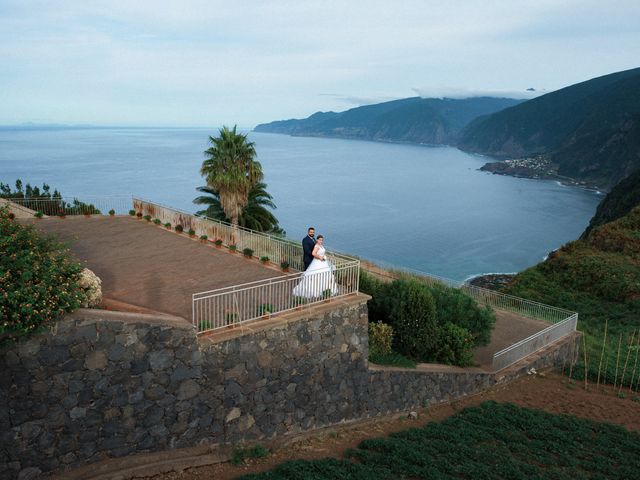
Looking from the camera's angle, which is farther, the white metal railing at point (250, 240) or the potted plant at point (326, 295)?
the white metal railing at point (250, 240)

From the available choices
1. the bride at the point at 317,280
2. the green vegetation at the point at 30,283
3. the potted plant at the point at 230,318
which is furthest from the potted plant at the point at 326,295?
the green vegetation at the point at 30,283

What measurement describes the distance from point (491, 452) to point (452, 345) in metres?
5.21

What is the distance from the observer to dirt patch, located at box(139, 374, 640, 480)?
9891mm

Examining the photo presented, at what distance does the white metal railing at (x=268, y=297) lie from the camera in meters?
10.2

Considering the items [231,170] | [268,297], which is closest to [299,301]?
[268,297]

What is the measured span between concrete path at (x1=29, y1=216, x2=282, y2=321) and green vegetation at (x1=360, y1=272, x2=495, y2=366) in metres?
3.42

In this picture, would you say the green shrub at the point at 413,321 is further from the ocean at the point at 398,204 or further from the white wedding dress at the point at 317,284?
the ocean at the point at 398,204

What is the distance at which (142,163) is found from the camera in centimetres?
13875

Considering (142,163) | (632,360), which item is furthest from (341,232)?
(142,163)

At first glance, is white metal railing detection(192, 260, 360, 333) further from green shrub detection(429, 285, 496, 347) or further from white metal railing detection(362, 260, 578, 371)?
white metal railing detection(362, 260, 578, 371)

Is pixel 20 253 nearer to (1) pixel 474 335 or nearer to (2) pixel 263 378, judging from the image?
(2) pixel 263 378

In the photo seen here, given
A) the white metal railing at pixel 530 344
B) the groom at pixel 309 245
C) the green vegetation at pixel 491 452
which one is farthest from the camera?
the white metal railing at pixel 530 344

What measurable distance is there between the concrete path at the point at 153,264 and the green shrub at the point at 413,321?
377 centimetres

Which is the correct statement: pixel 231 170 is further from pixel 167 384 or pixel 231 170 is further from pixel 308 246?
pixel 167 384
